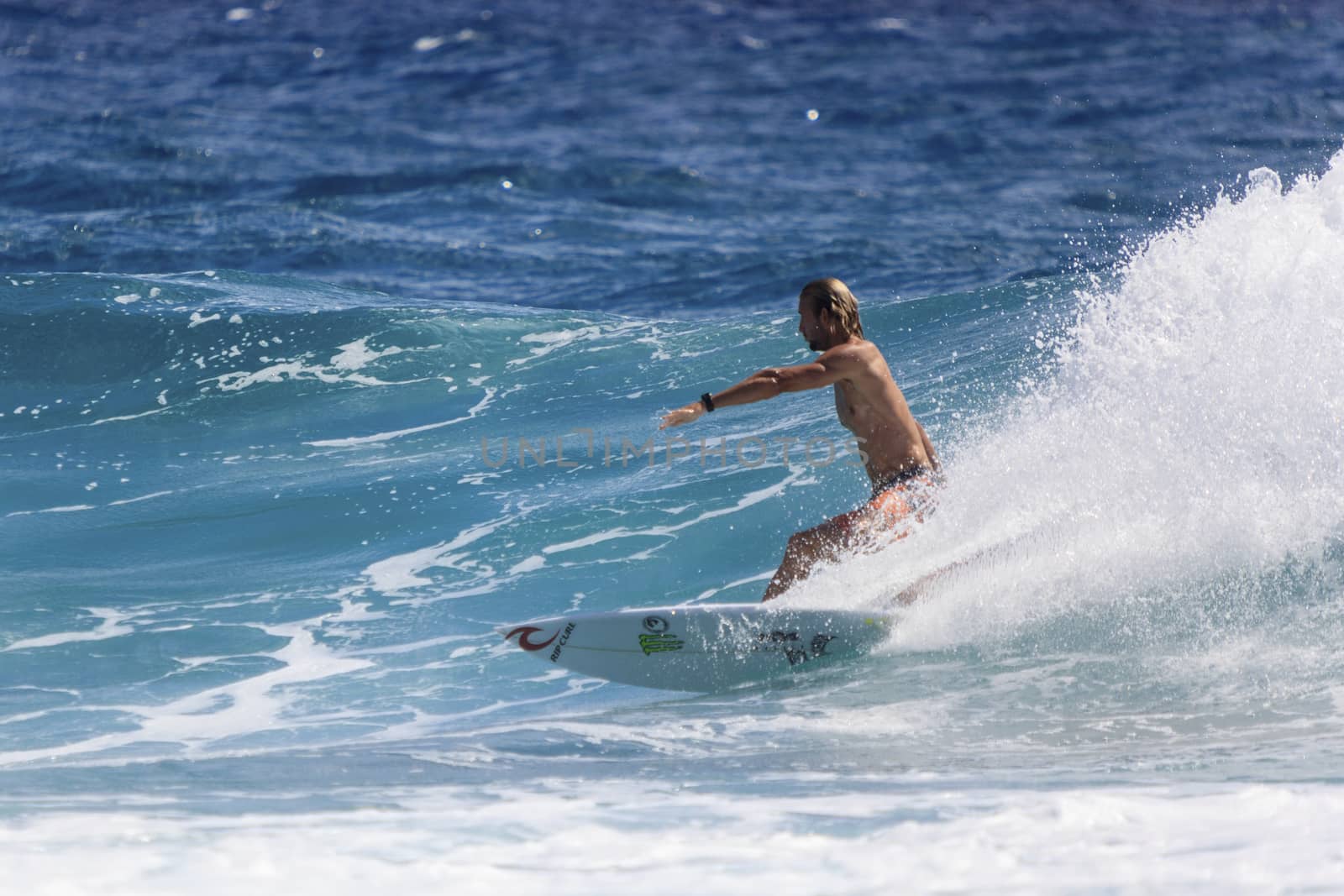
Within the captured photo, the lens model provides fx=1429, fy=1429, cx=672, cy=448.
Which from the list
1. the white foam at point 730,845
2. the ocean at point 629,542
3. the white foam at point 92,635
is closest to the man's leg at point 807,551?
the ocean at point 629,542

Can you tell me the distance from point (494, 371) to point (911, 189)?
13.0m

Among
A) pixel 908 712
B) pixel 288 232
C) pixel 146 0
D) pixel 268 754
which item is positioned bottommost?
pixel 908 712

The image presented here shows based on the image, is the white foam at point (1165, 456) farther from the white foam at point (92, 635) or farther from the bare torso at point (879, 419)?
the white foam at point (92, 635)

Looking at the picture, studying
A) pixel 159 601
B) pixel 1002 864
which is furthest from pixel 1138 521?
pixel 159 601

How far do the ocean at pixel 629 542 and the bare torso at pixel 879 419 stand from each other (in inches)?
12.9

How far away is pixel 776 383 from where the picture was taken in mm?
5816

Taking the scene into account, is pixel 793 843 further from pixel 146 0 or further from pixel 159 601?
pixel 146 0

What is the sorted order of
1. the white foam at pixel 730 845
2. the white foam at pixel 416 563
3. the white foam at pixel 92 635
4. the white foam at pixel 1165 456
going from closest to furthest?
the white foam at pixel 730 845 < the white foam at pixel 1165 456 < the white foam at pixel 92 635 < the white foam at pixel 416 563

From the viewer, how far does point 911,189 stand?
78.2 ft

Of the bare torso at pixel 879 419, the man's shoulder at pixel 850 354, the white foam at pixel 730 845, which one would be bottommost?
the white foam at pixel 730 845

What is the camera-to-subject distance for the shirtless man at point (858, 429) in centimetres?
606

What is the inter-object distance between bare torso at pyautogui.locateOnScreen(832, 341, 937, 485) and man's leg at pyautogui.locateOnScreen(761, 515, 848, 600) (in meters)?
0.33

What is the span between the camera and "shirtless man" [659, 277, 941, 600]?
6059 mm

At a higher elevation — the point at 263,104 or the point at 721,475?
the point at 263,104
